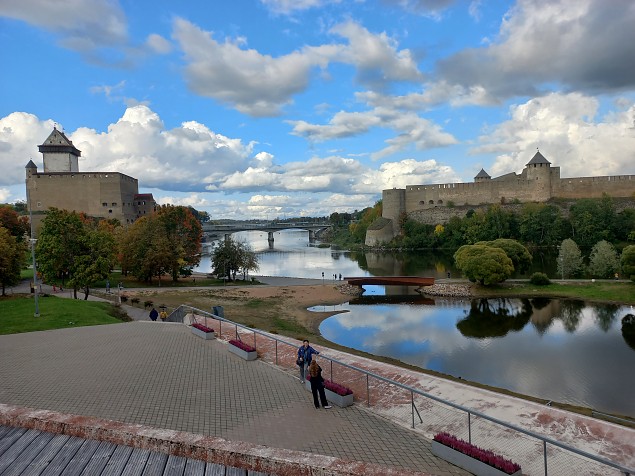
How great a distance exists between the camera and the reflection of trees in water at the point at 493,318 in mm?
23312

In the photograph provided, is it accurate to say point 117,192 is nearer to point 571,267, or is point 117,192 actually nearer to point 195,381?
point 571,267

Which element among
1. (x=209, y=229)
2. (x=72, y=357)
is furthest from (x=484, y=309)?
(x=209, y=229)

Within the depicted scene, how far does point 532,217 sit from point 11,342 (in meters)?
68.1

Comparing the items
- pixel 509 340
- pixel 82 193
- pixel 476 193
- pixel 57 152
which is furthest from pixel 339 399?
pixel 57 152

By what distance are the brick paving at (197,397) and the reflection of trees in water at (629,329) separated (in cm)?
1730

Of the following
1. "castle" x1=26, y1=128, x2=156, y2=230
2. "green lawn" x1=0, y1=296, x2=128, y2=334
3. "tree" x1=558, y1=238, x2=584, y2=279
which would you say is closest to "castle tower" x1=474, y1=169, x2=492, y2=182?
"tree" x1=558, y1=238, x2=584, y2=279

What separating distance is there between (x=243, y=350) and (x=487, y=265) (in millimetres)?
27165

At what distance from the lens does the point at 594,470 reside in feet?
20.3

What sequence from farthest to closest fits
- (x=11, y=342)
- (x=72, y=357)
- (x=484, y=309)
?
(x=484, y=309), (x=11, y=342), (x=72, y=357)

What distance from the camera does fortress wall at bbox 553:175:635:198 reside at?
240 ft

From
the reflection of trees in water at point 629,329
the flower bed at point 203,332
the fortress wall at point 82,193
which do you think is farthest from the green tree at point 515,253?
the fortress wall at point 82,193

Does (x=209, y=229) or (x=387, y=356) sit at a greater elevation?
(x=209, y=229)

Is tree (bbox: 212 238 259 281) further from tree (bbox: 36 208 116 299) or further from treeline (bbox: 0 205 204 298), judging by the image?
tree (bbox: 36 208 116 299)

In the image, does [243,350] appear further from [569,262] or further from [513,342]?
[569,262]
